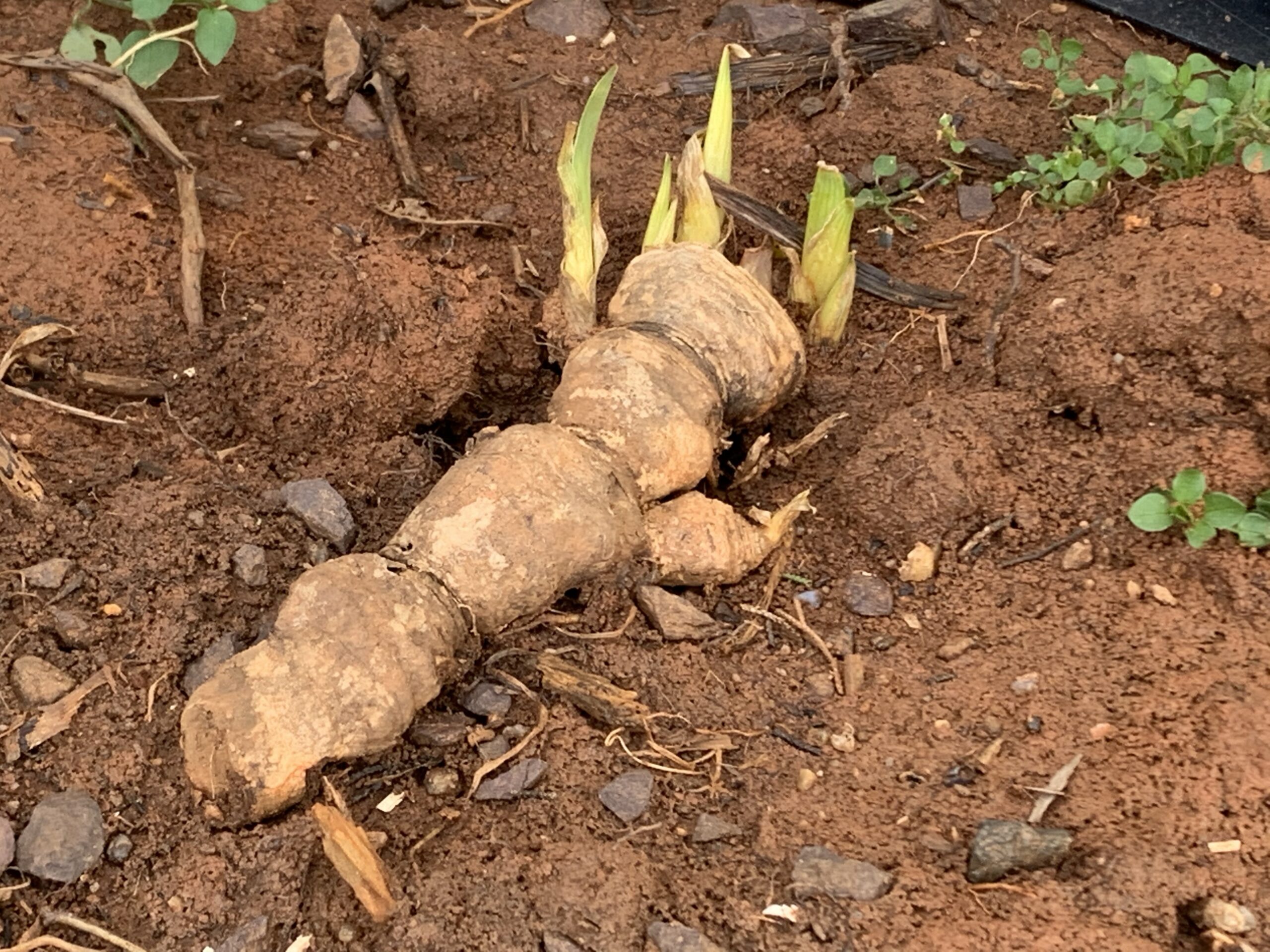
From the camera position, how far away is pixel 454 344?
95.6 inches

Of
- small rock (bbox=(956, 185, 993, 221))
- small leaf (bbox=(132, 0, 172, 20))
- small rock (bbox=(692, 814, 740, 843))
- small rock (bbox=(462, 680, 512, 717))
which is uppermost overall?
small leaf (bbox=(132, 0, 172, 20))

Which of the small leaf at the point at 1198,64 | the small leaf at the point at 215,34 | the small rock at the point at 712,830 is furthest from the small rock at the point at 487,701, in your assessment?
the small leaf at the point at 1198,64

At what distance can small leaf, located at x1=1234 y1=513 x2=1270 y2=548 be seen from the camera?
1.87m

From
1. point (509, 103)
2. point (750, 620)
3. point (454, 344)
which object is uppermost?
point (509, 103)

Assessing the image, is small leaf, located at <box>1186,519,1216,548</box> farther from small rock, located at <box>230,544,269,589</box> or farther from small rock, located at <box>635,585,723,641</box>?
small rock, located at <box>230,544,269,589</box>

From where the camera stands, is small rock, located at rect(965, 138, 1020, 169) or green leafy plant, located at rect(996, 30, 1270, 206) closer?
green leafy plant, located at rect(996, 30, 1270, 206)

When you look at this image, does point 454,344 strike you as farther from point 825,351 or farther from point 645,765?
point 645,765

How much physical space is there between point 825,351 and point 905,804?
3.57 feet

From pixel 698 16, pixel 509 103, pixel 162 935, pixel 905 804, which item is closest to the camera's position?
pixel 162 935

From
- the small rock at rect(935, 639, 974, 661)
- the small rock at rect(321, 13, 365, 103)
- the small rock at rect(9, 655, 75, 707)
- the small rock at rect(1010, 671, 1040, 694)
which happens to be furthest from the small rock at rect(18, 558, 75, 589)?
the small rock at rect(1010, 671, 1040, 694)

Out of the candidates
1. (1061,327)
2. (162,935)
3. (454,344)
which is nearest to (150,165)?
(454,344)

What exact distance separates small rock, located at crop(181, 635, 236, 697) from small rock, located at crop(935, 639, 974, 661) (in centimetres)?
119

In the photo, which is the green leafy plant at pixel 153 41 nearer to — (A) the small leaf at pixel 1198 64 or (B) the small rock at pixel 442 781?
(B) the small rock at pixel 442 781

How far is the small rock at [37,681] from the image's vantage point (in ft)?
5.99
